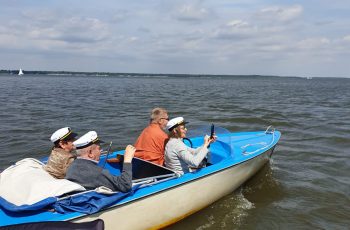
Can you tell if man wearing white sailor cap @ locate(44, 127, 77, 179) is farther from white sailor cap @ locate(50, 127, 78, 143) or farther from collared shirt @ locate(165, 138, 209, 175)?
collared shirt @ locate(165, 138, 209, 175)

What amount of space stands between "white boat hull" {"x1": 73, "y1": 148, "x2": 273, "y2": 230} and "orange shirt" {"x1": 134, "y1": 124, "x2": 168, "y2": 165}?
71cm

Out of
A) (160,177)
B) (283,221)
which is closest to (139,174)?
(160,177)

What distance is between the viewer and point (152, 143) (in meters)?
5.71

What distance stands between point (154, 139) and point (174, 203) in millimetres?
1040

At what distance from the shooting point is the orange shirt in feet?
18.6

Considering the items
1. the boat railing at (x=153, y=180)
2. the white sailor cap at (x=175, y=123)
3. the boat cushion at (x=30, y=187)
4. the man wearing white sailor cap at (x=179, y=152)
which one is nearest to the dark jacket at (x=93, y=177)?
the boat cushion at (x=30, y=187)

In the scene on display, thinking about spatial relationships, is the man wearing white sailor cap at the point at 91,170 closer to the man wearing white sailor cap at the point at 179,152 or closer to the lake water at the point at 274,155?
the man wearing white sailor cap at the point at 179,152

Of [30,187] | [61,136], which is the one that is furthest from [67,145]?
[30,187]

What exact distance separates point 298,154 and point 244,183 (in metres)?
3.43

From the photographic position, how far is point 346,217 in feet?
21.0

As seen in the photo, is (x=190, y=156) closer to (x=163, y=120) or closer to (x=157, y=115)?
(x=163, y=120)

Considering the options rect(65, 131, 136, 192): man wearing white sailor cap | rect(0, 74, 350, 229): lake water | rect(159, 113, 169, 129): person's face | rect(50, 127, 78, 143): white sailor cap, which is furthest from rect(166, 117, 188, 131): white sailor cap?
rect(0, 74, 350, 229): lake water

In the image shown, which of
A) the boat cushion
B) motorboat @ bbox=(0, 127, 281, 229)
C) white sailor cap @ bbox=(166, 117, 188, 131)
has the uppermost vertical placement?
white sailor cap @ bbox=(166, 117, 188, 131)

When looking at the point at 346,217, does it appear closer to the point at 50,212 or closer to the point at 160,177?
the point at 160,177
